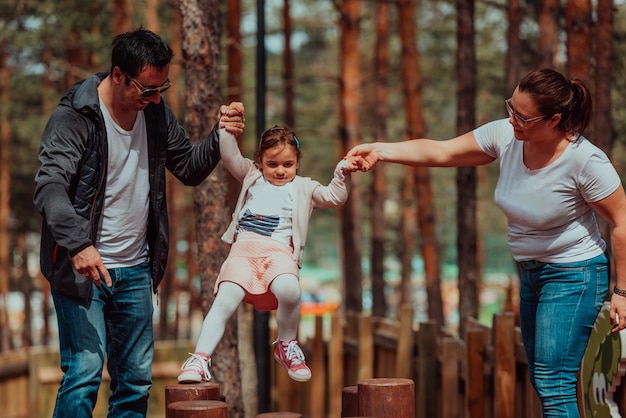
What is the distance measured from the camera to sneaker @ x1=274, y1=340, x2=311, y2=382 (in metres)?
5.05

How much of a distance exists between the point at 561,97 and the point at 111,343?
7.50 feet

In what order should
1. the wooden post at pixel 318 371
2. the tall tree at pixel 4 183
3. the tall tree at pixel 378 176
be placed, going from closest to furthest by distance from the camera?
the wooden post at pixel 318 371 → the tall tree at pixel 378 176 → the tall tree at pixel 4 183

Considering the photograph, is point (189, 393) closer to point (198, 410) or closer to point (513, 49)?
point (198, 410)

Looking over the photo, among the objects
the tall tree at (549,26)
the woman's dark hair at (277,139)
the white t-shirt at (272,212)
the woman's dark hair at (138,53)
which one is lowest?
the white t-shirt at (272,212)

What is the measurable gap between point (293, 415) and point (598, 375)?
1863 mm

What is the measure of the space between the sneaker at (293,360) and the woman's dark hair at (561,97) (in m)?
1.57

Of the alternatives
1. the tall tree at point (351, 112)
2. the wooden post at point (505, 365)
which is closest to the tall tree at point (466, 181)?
the tall tree at point (351, 112)

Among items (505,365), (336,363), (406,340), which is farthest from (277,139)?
(336,363)

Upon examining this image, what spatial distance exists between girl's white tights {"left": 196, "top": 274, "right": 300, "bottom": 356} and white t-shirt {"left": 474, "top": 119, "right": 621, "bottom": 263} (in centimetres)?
103

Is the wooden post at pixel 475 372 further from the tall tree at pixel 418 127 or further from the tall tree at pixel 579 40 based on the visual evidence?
the tall tree at pixel 418 127

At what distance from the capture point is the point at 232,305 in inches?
Answer: 198

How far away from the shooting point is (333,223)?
6562 cm

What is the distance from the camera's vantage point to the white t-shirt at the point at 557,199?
475 cm

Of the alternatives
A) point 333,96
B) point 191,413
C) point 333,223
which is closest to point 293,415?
point 191,413
